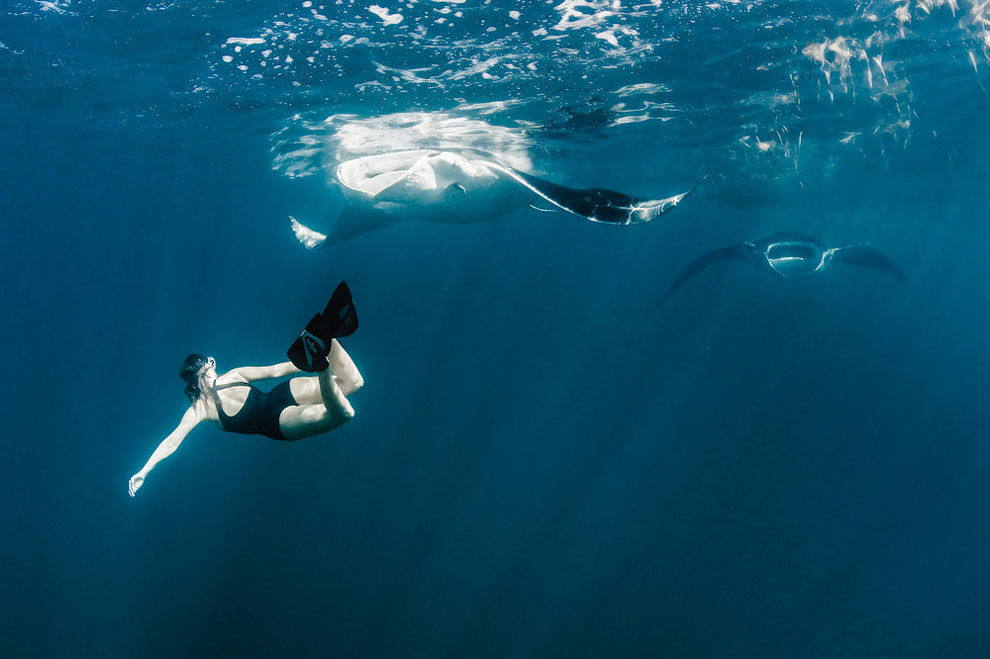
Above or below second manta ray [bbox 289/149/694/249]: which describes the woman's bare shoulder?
below

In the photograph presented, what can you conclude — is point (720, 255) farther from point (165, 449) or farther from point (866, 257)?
point (165, 449)

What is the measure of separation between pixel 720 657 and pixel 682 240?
1632 inches

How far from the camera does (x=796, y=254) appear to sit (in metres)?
15.5

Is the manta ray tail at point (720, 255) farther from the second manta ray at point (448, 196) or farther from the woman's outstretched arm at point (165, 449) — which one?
the woman's outstretched arm at point (165, 449)

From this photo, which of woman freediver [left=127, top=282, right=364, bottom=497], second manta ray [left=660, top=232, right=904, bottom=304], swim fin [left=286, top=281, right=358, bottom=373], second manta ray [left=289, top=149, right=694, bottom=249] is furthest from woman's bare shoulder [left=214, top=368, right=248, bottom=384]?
second manta ray [left=660, top=232, right=904, bottom=304]

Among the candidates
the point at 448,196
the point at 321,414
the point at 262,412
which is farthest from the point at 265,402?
the point at 448,196

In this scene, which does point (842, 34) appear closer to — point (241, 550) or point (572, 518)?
point (572, 518)

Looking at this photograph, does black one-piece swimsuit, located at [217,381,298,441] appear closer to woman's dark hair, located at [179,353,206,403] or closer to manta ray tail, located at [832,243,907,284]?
woman's dark hair, located at [179,353,206,403]

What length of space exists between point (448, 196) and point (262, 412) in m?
6.82

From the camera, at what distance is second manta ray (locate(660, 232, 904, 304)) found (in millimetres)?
13277

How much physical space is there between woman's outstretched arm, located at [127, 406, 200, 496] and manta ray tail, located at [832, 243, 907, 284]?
14849 millimetres

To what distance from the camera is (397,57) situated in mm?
8602

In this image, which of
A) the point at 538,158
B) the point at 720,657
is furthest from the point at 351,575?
the point at 538,158

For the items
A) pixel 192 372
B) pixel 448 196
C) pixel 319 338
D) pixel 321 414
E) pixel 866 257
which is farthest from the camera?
pixel 866 257
